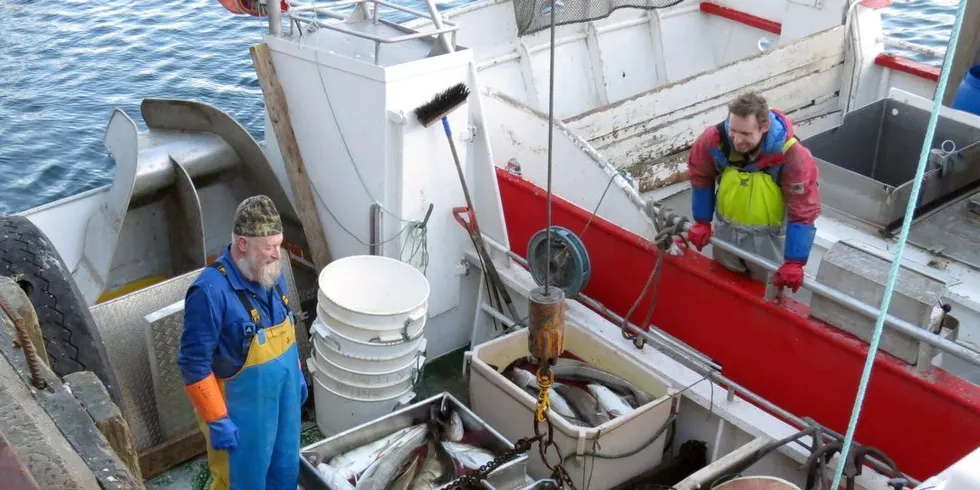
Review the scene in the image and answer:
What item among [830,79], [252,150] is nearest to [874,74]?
[830,79]

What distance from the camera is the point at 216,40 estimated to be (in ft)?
42.2

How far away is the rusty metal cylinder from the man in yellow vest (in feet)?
5.02

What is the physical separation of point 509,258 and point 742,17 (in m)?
4.05

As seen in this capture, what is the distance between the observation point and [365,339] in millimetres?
4641

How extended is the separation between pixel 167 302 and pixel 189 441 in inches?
31.1

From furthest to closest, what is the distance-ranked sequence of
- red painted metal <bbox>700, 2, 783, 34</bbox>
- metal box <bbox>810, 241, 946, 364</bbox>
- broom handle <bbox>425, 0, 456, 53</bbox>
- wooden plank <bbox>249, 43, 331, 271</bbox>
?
red painted metal <bbox>700, 2, 783, 34</bbox>
wooden plank <bbox>249, 43, 331, 271</bbox>
broom handle <bbox>425, 0, 456, 53</bbox>
metal box <bbox>810, 241, 946, 364</bbox>

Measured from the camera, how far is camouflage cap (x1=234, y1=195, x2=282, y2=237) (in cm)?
368

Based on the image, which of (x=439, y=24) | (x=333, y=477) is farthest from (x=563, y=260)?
(x=333, y=477)

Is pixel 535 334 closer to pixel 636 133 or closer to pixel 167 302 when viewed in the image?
pixel 167 302

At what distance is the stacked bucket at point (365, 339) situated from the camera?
4.63 m

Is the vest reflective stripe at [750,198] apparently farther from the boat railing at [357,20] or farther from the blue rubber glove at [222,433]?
the blue rubber glove at [222,433]

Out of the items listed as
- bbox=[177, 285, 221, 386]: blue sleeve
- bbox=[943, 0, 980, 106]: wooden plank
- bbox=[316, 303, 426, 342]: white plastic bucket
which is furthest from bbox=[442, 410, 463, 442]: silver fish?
bbox=[943, 0, 980, 106]: wooden plank

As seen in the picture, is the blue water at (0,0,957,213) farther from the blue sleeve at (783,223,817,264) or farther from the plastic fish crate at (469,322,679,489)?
the blue sleeve at (783,223,817,264)

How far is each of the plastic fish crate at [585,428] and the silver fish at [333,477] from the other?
3.14 ft
